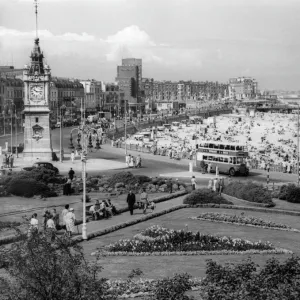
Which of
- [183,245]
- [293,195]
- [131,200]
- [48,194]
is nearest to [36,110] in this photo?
[48,194]

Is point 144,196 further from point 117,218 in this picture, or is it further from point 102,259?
point 102,259

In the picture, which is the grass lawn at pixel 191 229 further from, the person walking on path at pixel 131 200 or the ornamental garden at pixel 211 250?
the person walking on path at pixel 131 200

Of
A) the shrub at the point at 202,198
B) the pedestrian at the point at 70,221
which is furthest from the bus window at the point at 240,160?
the pedestrian at the point at 70,221

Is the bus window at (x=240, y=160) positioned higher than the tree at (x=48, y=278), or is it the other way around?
the tree at (x=48, y=278)

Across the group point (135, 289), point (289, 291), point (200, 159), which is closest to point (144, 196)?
point (135, 289)

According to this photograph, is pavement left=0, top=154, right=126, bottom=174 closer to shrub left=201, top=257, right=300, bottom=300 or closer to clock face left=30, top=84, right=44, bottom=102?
clock face left=30, top=84, right=44, bottom=102

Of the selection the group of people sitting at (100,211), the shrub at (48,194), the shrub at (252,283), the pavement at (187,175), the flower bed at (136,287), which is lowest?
the pavement at (187,175)
